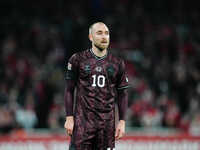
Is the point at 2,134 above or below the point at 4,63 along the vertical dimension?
below

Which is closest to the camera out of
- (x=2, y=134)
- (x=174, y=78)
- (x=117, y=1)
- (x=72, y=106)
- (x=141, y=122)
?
(x=72, y=106)

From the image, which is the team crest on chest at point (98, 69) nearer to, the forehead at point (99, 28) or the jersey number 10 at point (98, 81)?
the jersey number 10 at point (98, 81)

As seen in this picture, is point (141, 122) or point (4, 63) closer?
point (141, 122)

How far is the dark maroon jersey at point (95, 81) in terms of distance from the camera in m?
6.38

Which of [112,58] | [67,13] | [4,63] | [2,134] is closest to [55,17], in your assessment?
[67,13]

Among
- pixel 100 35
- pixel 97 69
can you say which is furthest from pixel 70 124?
pixel 100 35

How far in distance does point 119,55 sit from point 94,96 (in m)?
8.18

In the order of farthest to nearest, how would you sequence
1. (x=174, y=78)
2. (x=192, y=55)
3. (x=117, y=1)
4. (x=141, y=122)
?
(x=117, y=1)
(x=192, y=55)
(x=174, y=78)
(x=141, y=122)

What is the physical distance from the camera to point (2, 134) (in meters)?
11.3

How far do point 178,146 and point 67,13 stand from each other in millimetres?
6043

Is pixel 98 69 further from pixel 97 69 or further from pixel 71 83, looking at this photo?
pixel 71 83

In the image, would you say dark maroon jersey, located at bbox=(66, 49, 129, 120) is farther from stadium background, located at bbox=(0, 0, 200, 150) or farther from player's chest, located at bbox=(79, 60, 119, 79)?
stadium background, located at bbox=(0, 0, 200, 150)

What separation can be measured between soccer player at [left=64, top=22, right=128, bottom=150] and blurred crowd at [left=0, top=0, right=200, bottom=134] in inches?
198

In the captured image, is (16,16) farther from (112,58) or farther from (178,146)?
(112,58)
